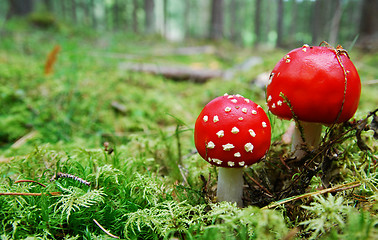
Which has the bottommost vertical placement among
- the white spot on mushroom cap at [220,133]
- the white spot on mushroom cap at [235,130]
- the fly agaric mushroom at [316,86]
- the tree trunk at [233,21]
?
the tree trunk at [233,21]

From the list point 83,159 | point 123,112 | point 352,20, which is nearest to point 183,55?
point 123,112

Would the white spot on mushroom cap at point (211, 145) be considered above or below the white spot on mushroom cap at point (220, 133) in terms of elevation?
below

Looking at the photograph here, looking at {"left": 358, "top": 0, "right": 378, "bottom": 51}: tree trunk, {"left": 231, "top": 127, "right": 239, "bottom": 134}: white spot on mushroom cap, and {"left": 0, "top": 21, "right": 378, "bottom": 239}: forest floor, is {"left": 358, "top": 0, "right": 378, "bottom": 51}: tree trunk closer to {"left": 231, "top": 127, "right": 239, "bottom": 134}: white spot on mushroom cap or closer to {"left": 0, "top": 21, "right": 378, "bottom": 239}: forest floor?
{"left": 0, "top": 21, "right": 378, "bottom": 239}: forest floor

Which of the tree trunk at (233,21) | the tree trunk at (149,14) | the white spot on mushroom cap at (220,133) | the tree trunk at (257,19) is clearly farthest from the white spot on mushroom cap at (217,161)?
the tree trunk at (233,21)

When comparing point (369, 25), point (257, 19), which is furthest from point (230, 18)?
point (369, 25)

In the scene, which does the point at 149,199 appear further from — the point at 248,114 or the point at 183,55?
the point at 183,55

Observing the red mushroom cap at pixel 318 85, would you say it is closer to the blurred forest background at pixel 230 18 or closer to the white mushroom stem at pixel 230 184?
the blurred forest background at pixel 230 18

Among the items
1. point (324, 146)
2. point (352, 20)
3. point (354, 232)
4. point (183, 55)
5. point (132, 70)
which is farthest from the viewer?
point (352, 20)
